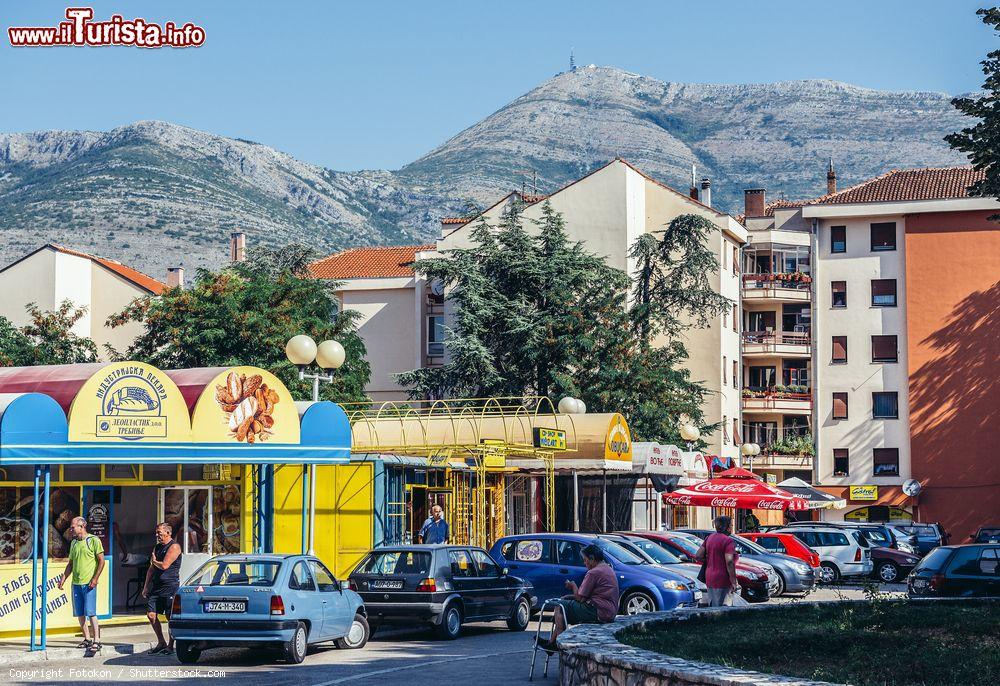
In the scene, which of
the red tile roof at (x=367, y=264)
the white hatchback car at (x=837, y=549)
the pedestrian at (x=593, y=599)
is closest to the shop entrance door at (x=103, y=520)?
the pedestrian at (x=593, y=599)

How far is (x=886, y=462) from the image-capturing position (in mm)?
67438

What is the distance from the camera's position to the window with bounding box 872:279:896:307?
6775 centimetres

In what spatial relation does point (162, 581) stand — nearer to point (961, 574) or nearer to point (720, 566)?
point (720, 566)

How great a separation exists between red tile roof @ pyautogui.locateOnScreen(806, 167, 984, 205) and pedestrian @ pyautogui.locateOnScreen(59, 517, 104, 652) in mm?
54894

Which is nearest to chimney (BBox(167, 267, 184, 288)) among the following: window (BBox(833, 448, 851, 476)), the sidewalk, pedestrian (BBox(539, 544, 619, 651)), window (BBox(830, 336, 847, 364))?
window (BBox(830, 336, 847, 364))

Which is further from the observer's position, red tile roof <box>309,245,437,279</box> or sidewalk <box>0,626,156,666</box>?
red tile roof <box>309,245,437,279</box>

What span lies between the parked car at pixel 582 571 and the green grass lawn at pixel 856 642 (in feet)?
17.2

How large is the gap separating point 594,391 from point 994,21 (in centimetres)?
A: 3112

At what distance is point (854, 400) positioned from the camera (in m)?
67.9

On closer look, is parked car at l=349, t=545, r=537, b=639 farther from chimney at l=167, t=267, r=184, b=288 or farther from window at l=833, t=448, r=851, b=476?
chimney at l=167, t=267, r=184, b=288

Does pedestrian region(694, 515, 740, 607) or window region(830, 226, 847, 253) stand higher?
window region(830, 226, 847, 253)

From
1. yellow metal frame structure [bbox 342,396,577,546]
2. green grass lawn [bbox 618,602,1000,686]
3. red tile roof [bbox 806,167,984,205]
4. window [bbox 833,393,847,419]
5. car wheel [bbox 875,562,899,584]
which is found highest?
red tile roof [bbox 806,167,984,205]

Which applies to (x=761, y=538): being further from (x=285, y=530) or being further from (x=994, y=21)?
(x=994, y=21)

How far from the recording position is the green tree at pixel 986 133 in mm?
18688
